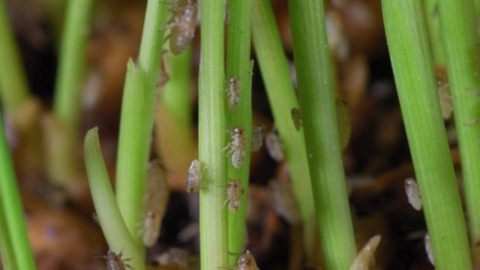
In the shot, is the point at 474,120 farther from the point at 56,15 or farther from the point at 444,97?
the point at 56,15

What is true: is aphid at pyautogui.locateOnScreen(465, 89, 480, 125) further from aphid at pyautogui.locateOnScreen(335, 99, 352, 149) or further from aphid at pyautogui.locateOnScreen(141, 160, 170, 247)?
aphid at pyautogui.locateOnScreen(141, 160, 170, 247)

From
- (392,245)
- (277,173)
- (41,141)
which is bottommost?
(392,245)

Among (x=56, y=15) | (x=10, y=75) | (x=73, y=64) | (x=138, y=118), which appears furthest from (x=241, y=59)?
(x=56, y=15)

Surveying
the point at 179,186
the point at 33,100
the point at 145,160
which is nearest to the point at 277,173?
the point at 179,186

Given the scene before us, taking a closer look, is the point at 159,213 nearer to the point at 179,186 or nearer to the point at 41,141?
the point at 179,186

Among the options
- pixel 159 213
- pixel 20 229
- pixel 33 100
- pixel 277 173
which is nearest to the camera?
pixel 20 229

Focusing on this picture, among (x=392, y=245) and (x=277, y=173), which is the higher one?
(x=277, y=173)

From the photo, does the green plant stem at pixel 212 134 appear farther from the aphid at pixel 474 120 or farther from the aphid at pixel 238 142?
the aphid at pixel 474 120
